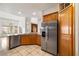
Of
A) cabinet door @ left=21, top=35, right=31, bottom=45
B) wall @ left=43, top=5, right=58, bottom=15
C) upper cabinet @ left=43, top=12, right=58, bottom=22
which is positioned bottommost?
cabinet door @ left=21, top=35, right=31, bottom=45

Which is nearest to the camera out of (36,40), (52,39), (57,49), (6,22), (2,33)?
(57,49)

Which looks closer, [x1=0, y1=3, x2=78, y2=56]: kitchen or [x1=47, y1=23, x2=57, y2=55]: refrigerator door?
[x1=0, y1=3, x2=78, y2=56]: kitchen

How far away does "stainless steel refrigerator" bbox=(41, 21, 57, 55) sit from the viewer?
3.36 meters

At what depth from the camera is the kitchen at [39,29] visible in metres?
2.74

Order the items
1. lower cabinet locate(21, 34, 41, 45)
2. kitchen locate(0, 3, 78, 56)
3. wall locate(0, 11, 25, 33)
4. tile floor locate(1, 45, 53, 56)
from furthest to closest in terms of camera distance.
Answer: lower cabinet locate(21, 34, 41, 45) < wall locate(0, 11, 25, 33) < tile floor locate(1, 45, 53, 56) < kitchen locate(0, 3, 78, 56)

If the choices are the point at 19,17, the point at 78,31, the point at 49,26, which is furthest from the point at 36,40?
the point at 78,31

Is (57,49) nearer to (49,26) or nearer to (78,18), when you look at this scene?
(49,26)

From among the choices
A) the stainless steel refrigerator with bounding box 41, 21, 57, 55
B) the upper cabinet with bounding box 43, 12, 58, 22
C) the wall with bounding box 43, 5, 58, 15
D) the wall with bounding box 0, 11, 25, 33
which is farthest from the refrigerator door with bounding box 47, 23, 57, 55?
the wall with bounding box 0, 11, 25, 33

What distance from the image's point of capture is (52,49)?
3.48 meters

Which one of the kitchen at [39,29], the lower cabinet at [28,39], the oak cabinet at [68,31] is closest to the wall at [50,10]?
the kitchen at [39,29]

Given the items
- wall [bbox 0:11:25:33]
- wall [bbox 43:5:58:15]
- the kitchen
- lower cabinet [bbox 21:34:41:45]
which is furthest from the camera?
lower cabinet [bbox 21:34:41:45]

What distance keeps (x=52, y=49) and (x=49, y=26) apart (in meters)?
0.80

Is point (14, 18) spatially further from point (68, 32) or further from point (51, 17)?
point (68, 32)

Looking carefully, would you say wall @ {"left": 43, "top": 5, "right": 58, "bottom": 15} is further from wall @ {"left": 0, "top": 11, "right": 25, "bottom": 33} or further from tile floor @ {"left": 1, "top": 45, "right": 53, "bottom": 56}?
wall @ {"left": 0, "top": 11, "right": 25, "bottom": 33}
